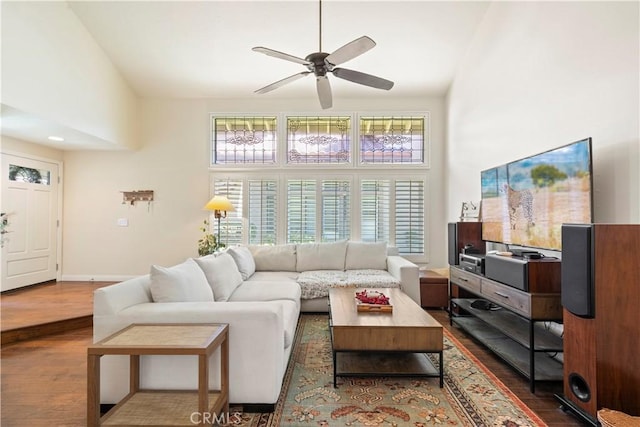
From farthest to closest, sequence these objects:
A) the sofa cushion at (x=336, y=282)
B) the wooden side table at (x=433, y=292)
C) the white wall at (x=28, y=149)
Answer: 1. the white wall at (x=28, y=149)
2. the wooden side table at (x=433, y=292)
3. the sofa cushion at (x=336, y=282)

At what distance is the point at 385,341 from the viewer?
2355 millimetres

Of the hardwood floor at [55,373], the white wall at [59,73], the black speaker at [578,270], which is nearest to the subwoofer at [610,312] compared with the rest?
the black speaker at [578,270]

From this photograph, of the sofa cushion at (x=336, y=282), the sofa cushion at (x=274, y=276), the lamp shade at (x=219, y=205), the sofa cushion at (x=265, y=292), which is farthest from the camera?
the lamp shade at (x=219, y=205)

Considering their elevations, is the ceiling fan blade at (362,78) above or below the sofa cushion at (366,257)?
above

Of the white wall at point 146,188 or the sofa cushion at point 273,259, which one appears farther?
the white wall at point 146,188

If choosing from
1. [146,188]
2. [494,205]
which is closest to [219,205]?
[146,188]

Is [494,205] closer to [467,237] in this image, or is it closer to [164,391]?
[467,237]

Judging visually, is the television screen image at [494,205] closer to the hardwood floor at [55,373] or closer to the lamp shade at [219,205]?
the hardwood floor at [55,373]

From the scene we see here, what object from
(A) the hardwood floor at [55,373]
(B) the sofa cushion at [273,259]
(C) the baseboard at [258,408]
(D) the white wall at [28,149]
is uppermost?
(D) the white wall at [28,149]

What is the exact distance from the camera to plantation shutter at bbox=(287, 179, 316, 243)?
17.8ft

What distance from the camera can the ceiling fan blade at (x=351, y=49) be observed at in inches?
93.7

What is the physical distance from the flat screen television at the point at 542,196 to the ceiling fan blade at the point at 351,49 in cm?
160

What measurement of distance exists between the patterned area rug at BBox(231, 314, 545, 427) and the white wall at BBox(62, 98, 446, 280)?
3681 millimetres

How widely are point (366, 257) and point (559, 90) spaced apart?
2.89 m
